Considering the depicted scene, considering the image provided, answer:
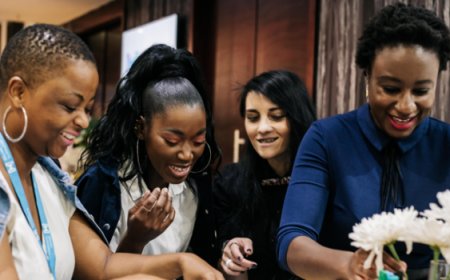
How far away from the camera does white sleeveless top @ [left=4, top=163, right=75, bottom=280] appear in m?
1.05

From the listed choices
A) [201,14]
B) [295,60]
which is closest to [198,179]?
[295,60]

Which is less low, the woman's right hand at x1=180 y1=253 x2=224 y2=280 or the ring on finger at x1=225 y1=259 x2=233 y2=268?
the woman's right hand at x1=180 y1=253 x2=224 y2=280

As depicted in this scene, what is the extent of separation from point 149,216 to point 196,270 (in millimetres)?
187

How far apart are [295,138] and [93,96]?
3.99 ft

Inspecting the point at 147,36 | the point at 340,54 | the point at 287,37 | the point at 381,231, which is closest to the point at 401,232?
the point at 381,231

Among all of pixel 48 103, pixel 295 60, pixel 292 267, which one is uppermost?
pixel 295 60

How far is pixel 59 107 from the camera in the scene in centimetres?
109

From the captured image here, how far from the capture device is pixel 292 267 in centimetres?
133

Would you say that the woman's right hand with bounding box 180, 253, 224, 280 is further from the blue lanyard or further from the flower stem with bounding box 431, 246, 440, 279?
the flower stem with bounding box 431, 246, 440, 279

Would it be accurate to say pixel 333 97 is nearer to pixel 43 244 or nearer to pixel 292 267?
pixel 292 267

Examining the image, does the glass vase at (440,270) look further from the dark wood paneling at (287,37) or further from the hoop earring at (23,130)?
the dark wood paneling at (287,37)

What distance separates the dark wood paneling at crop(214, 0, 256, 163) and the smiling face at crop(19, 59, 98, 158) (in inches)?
117

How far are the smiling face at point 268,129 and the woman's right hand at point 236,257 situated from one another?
0.57 metres

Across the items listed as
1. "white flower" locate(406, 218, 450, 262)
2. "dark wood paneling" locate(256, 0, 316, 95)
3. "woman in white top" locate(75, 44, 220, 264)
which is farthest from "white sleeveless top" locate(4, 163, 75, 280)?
"dark wood paneling" locate(256, 0, 316, 95)
